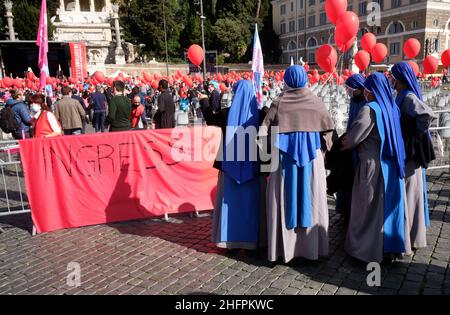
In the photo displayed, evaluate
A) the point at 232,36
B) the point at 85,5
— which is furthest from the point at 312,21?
the point at 85,5

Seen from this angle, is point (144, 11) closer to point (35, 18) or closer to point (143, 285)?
point (35, 18)

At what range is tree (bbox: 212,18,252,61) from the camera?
6538 centimetres

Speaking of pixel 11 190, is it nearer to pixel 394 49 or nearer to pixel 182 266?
pixel 182 266

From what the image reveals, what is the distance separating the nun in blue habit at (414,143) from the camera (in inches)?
155

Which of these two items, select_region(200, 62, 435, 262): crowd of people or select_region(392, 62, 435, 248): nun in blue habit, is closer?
select_region(200, 62, 435, 262): crowd of people

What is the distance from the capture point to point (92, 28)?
2263 inches

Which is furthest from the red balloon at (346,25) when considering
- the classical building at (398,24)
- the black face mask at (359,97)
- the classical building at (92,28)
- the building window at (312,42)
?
the building window at (312,42)

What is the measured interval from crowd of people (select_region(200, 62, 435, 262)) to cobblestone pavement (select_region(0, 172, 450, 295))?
190mm

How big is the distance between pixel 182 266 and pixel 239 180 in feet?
3.81

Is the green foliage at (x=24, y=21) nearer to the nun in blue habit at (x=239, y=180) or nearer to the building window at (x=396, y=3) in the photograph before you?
the building window at (x=396, y=3)

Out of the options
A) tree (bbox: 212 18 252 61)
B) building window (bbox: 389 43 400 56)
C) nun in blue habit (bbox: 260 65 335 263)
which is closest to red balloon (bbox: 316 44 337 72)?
nun in blue habit (bbox: 260 65 335 263)

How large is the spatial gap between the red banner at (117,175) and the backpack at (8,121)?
15.5 feet

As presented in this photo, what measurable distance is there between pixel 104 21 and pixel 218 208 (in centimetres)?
6289

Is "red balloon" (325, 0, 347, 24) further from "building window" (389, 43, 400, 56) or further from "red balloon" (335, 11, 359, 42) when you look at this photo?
"building window" (389, 43, 400, 56)
